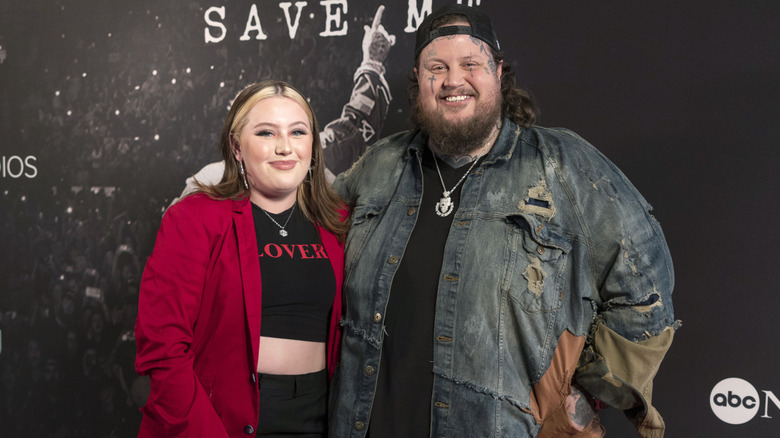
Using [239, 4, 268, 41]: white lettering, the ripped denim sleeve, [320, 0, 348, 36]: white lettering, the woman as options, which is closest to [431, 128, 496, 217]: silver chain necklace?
the woman

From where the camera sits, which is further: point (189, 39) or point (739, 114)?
point (189, 39)

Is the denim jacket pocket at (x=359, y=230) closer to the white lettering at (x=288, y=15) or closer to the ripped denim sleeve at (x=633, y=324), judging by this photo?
the ripped denim sleeve at (x=633, y=324)

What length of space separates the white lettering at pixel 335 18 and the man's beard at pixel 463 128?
855 mm

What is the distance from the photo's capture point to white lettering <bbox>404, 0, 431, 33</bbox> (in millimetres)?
2584

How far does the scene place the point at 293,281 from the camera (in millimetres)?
2006

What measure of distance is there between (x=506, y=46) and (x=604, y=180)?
2.82ft

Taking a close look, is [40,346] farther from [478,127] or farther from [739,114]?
[739,114]

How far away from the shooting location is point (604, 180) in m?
1.90

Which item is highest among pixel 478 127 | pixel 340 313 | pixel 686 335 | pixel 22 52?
pixel 22 52

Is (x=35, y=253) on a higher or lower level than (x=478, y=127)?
lower

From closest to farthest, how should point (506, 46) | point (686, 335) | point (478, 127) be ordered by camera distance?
1. point (478, 127)
2. point (686, 335)
3. point (506, 46)

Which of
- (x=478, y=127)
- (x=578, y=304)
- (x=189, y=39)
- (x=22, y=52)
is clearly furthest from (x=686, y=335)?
(x=22, y=52)

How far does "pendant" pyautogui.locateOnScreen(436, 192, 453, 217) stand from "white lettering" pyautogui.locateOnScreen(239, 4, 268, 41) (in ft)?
4.30

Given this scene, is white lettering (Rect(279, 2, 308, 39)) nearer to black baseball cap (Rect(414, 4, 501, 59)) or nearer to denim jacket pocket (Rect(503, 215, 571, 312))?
black baseball cap (Rect(414, 4, 501, 59))
